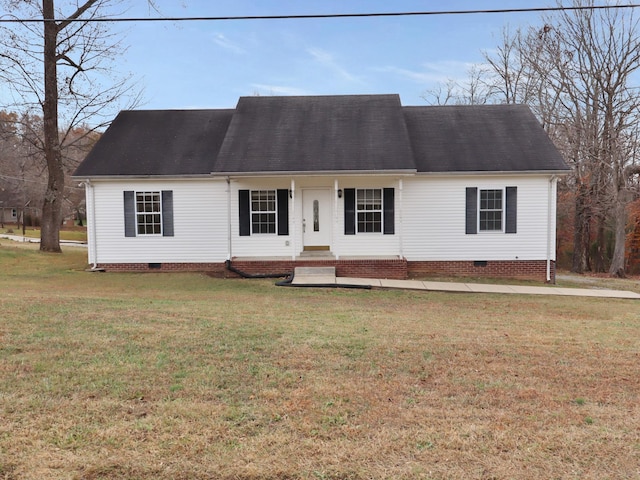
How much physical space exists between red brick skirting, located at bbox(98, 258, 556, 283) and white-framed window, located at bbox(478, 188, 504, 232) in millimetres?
1118

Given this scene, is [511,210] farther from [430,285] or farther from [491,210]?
[430,285]

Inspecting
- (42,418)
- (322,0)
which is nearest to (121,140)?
(322,0)

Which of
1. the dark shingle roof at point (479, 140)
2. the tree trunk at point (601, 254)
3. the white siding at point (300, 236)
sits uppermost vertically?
the dark shingle roof at point (479, 140)

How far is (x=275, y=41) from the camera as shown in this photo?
20562 mm

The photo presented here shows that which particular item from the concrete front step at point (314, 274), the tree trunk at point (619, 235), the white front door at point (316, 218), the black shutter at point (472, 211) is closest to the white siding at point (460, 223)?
the black shutter at point (472, 211)

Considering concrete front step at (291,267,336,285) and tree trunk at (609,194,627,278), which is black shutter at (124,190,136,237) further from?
tree trunk at (609,194,627,278)

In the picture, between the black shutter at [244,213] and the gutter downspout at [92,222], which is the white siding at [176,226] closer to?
the gutter downspout at [92,222]

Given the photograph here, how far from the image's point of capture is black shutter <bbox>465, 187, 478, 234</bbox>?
46.8 ft

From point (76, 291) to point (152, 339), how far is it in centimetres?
638

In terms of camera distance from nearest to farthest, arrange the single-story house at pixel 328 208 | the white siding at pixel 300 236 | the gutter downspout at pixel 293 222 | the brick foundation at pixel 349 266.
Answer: the brick foundation at pixel 349 266 → the gutter downspout at pixel 293 222 → the single-story house at pixel 328 208 → the white siding at pixel 300 236

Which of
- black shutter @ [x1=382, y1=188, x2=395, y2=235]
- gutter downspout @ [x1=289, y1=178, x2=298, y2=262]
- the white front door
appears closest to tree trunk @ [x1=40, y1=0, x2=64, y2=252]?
gutter downspout @ [x1=289, y1=178, x2=298, y2=262]

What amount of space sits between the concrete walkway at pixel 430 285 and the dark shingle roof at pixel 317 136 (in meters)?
3.04

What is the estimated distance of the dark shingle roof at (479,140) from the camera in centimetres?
1418

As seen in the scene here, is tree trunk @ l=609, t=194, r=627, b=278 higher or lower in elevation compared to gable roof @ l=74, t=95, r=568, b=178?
lower
